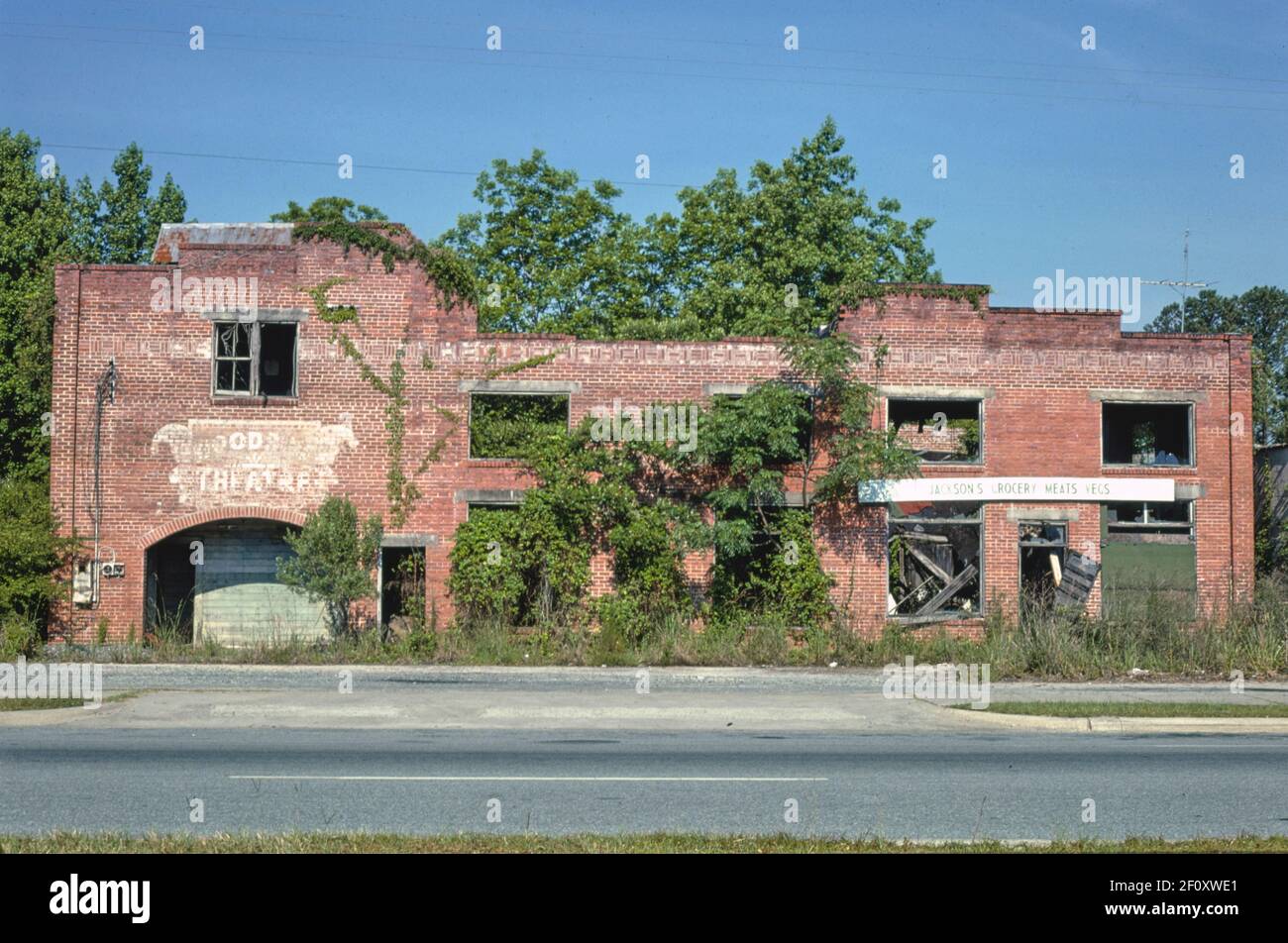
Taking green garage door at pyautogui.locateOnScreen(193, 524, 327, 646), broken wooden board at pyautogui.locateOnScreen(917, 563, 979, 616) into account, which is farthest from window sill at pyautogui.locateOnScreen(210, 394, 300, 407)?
broken wooden board at pyautogui.locateOnScreen(917, 563, 979, 616)

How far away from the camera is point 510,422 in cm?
2458

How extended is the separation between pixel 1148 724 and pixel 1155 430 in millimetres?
12921

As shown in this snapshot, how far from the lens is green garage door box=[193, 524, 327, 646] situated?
24766 millimetres

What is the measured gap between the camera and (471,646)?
22188 millimetres

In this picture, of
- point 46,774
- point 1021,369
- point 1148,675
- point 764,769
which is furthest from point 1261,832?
point 1021,369

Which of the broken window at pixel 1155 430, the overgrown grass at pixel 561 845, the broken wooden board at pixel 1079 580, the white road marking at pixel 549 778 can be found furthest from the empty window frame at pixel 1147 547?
the overgrown grass at pixel 561 845

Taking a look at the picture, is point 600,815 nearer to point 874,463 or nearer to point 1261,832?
point 1261,832

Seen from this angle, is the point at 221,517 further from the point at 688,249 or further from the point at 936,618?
the point at 688,249

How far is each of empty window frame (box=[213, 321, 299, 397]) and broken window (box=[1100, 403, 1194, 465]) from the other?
15.9 m

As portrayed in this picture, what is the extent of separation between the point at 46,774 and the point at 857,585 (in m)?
15.9

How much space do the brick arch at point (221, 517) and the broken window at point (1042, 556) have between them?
532 inches

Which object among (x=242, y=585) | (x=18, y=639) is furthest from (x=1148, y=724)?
(x=18, y=639)

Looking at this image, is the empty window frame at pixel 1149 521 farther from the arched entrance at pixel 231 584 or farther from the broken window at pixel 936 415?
the arched entrance at pixel 231 584

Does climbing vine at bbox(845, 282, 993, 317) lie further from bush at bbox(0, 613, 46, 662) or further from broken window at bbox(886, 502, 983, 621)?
bush at bbox(0, 613, 46, 662)
